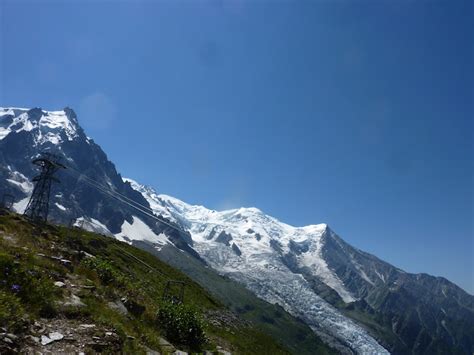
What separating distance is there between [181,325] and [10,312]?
7965mm

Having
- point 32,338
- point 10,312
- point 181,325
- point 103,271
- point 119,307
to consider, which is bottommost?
point 32,338

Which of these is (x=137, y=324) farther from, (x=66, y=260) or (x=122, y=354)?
(x=66, y=260)

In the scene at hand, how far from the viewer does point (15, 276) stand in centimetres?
1201

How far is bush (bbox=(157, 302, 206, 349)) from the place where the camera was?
1652 cm

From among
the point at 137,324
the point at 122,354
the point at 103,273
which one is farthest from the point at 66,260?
the point at 122,354

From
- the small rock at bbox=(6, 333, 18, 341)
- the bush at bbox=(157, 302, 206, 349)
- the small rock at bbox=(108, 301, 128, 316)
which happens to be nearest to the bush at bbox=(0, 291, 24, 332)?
the small rock at bbox=(6, 333, 18, 341)

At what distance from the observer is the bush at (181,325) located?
1652 centimetres

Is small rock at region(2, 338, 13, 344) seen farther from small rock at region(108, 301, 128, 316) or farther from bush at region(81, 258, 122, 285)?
bush at region(81, 258, 122, 285)

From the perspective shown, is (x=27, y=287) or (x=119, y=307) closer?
(x=27, y=287)

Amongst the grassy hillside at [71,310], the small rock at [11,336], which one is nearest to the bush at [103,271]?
the grassy hillside at [71,310]

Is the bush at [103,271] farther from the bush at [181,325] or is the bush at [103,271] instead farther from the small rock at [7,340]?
the small rock at [7,340]

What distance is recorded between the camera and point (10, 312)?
33.4ft

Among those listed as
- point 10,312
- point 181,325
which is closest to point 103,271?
point 181,325

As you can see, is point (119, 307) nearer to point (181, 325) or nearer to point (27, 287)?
point (181, 325)
